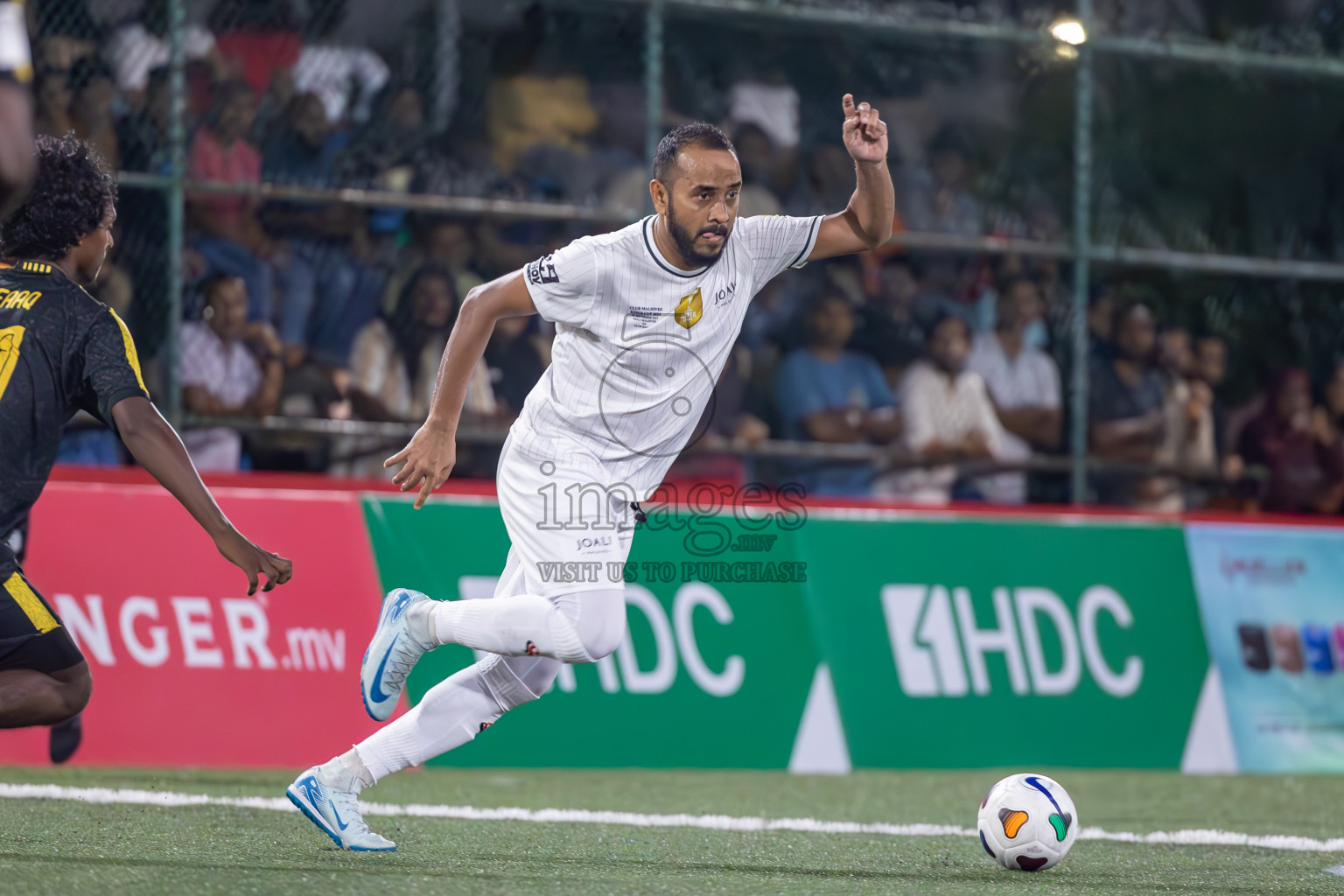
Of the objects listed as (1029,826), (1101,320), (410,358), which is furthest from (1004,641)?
(1029,826)

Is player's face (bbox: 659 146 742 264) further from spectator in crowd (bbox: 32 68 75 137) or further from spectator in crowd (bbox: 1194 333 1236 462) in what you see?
spectator in crowd (bbox: 1194 333 1236 462)

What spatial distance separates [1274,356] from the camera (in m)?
11.1

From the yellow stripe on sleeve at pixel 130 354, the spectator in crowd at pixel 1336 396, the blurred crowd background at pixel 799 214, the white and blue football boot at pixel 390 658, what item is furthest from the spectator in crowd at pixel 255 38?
the spectator in crowd at pixel 1336 396

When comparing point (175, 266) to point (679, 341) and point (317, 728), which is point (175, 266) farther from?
point (679, 341)

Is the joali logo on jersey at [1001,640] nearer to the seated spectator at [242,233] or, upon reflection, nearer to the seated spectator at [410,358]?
the seated spectator at [410,358]

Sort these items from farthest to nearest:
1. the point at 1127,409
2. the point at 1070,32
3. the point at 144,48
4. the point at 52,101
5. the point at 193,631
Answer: the point at 1127,409
the point at 1070,32
the point at 144,48
the point at 52,101
the point at 193,631

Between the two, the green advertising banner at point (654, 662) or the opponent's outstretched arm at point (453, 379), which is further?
the green advertising banner at point (654, 662)

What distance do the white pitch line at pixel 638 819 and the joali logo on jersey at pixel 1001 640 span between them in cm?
218

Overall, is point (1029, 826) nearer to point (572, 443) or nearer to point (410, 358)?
point (572, 443)

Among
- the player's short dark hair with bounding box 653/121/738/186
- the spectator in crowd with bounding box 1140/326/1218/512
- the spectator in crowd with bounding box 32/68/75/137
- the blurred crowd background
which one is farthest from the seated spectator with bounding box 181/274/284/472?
the spectator in crowd with bounding box 1140/326/1218/512

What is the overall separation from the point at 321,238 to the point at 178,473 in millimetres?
4715

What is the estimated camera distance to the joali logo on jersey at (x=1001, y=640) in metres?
8.62

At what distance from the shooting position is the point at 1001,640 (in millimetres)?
8719

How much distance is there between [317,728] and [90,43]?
12.1 ft
